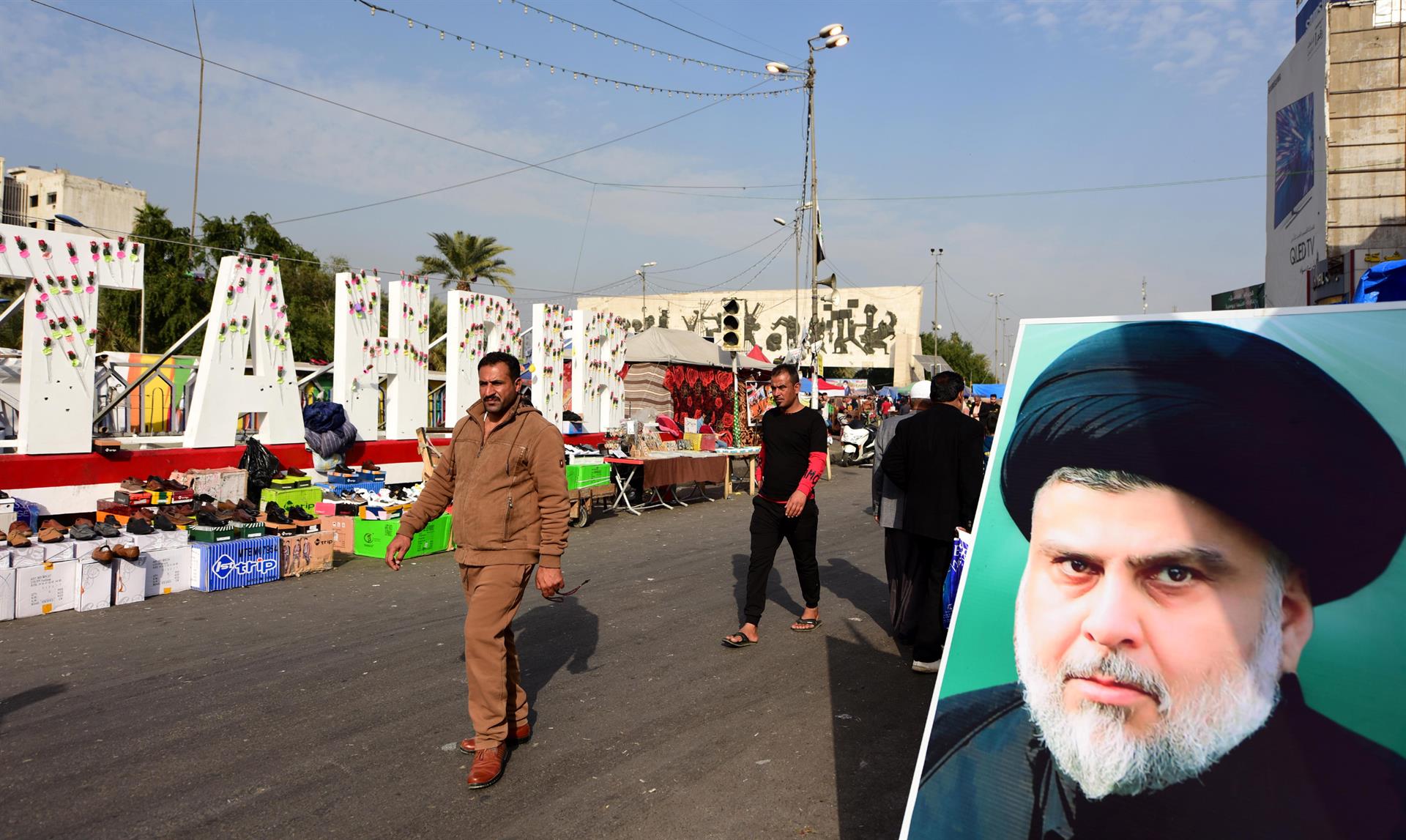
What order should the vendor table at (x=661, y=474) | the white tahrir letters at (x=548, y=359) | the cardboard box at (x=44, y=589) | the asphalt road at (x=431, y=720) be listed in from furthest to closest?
the white tahrir letters at (x=548, y=359) → the vendor table at (x=661, y=474) → the cardboard box at (x=44, y=589) → the asphalt road at (x=431, y=720)

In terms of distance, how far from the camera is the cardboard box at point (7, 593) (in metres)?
7.19

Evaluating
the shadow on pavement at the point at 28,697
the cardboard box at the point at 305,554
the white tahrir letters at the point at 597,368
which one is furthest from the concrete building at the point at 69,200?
the shadow on pavement at the point at 28,697

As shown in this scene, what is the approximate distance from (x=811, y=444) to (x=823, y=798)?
3.04m

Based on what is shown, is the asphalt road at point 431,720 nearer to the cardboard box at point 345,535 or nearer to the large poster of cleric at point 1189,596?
the large poster of cleric at point 1189,596

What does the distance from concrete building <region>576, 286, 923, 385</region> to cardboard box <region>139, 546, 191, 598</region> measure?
163 feet

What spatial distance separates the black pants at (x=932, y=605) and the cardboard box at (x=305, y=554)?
251 inches

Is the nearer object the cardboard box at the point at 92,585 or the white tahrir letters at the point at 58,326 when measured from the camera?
the cardboard box at the point at 92,585

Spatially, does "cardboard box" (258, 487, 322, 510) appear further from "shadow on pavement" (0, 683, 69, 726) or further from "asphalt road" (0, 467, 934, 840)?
"shadow on pavement" (0, 683, 69, 726)

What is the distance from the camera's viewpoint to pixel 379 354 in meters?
13.4

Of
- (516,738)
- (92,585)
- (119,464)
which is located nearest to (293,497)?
(119,464)

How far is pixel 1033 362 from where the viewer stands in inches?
101

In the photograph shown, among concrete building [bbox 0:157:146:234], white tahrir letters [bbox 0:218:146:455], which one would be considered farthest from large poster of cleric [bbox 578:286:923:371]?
white tahrir letters [bbox 0:218:146:455]

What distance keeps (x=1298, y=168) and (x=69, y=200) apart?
57.7m

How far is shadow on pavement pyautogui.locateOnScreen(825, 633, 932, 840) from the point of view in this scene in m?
3.96
